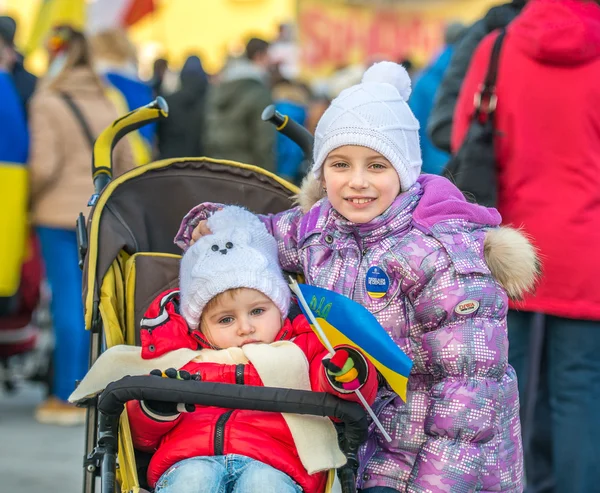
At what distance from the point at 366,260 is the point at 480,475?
64cm

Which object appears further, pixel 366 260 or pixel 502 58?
pixel 502 58

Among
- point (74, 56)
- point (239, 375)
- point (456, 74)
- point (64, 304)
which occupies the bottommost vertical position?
point (64, 304)

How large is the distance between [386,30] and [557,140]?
17.3 metres

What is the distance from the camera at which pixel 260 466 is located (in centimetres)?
286

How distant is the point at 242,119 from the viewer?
28.3 ft

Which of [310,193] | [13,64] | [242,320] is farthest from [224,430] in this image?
[13,64]

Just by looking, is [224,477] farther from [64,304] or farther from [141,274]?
[64,304]

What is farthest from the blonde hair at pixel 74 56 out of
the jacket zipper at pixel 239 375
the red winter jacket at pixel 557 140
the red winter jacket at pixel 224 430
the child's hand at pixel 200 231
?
the jacket zipper at pixel 239 375

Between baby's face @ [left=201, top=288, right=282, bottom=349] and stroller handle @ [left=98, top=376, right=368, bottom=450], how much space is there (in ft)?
1.32

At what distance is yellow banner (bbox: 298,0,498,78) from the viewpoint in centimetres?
1994

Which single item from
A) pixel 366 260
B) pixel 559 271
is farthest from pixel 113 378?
pixel 559 271

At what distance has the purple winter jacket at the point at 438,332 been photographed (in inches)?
112

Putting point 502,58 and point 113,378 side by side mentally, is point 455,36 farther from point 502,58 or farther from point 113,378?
point 113,378

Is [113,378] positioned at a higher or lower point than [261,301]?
lower
